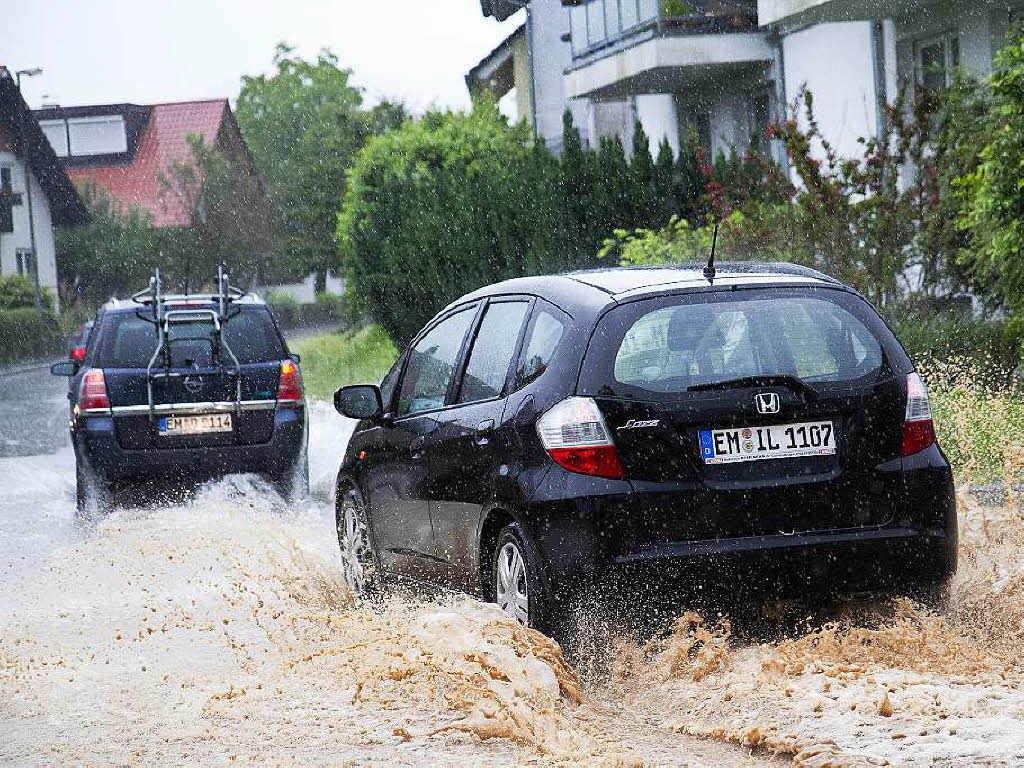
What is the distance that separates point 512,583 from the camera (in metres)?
6.42

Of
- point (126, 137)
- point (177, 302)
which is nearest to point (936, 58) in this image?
point (177, 302)

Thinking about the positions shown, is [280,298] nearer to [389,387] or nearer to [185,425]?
[185,425]

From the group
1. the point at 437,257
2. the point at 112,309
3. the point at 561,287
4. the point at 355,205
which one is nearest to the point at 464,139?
the point at 355,205

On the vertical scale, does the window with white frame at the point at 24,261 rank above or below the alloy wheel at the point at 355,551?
above

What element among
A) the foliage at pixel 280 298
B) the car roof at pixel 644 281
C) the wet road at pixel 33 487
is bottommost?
the foliage at pixel 280 298

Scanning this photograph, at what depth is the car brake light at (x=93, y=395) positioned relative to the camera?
12.5m

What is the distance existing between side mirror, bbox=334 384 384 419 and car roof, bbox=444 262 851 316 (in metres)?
1.18

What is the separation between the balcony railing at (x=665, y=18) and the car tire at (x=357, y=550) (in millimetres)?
20156

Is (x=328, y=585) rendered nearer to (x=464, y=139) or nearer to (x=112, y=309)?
(x=112, y=309)

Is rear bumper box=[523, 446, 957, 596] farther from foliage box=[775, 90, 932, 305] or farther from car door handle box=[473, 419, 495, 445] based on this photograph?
foliage box=[775, 90, 932, 305]

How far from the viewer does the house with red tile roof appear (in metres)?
81.6

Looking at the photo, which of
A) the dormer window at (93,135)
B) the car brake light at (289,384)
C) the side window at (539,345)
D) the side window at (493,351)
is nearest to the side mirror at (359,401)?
the side window at (493,351)

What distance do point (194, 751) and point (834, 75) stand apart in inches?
787

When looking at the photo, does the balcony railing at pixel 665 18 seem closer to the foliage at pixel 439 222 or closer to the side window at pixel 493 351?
the foliage at pixel 439 222
